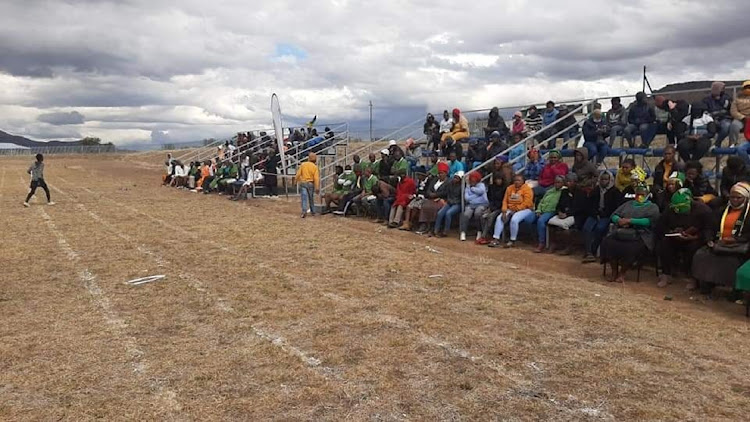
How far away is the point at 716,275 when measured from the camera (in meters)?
7.17

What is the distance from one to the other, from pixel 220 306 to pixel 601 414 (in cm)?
435

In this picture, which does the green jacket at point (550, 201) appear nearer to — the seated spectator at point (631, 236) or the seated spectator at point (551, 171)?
the seated spectator at point (551, 171)

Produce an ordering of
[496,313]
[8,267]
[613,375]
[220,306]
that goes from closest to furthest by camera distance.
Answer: [613,375] < [496,313] < [220,306] < [8,267]

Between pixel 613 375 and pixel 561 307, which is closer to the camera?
pixel 613 375

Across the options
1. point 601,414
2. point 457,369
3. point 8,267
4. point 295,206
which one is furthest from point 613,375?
point 295,206

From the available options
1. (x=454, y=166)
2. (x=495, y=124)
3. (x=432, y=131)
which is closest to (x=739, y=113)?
(x=454, y=166)

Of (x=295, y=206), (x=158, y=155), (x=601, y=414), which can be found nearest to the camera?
(x=601, y=414)

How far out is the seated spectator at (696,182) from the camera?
8.41m

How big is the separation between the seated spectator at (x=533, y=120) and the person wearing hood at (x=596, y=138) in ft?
12.0

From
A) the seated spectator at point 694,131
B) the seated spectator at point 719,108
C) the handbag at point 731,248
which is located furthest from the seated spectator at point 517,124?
the handbag at point 731,248

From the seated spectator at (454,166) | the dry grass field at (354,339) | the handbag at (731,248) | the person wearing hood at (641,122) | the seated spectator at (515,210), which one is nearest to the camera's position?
the dry grass field at (354,339)

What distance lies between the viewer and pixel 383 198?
1454cm

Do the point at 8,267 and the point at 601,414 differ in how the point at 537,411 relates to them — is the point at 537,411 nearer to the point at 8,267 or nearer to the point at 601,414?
the point at 601,414

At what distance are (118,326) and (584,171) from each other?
782 cm
